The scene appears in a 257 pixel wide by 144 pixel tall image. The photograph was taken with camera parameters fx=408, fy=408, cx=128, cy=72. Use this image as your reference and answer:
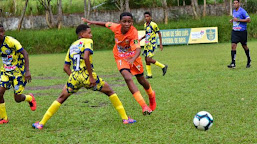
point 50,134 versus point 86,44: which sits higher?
point 86,44

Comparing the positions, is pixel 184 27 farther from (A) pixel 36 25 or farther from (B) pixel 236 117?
(B) pixel 236 117

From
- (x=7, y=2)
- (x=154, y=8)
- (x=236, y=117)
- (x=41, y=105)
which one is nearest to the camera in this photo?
(x=236, y=117)

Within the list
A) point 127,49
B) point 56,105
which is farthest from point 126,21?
point 56,105

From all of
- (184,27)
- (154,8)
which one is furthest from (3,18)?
(184,27)

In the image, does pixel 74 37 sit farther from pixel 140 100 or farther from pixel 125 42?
pixel 140 100

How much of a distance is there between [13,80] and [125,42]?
1964 mm

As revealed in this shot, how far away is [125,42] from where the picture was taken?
6.98m

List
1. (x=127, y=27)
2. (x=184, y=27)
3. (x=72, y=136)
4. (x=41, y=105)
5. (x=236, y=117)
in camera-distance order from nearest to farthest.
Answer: (x=72, y=136) → (x=236, y=117) → (x=127, y=27) → (x=41, y=105) → (x=184, y=27)

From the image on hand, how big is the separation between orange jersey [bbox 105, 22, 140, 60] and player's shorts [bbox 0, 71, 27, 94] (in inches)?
65.9

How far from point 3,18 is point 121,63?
43.6m

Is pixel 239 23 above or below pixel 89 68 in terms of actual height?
above

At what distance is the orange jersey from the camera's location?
6.91m

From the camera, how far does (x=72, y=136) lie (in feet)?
18.4

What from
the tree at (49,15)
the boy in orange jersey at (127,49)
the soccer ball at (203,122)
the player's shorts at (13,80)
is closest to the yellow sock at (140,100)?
the boy in orange jersey at (127,49)
